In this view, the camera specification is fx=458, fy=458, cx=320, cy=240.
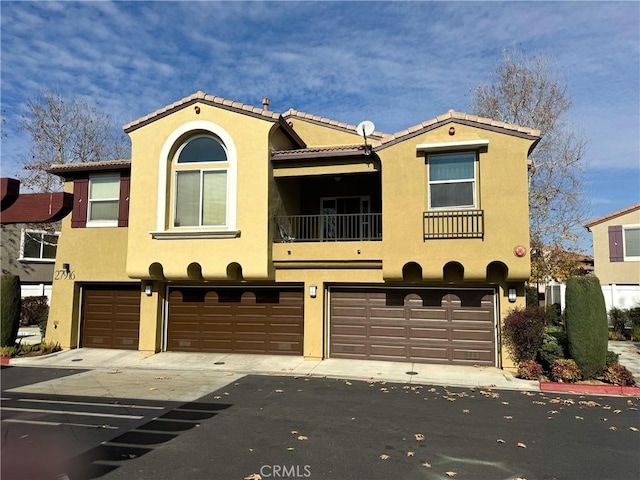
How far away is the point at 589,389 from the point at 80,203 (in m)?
15.9

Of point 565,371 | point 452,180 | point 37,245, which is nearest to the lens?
point 565,371

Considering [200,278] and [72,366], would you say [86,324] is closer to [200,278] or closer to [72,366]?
[72,366]

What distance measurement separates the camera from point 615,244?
22453 millimetres

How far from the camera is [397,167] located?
1272 centimetres

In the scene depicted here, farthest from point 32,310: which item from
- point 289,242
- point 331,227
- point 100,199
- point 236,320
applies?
point 331,227

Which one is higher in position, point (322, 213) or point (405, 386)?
point (322, 213)

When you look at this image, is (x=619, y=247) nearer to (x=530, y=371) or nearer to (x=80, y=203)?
(x=530, y=371)

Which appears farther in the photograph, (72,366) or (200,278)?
(200,278)

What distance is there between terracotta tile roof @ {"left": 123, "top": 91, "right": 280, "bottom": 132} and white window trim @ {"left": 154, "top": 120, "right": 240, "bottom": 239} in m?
0.66

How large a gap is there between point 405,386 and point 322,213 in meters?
7.48

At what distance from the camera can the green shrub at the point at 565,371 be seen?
10.5m

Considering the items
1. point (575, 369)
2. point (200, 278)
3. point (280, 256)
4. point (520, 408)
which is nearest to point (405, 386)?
point (520, 408)

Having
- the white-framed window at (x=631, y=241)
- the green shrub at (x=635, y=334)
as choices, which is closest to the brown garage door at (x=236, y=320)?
the green shrub at (x=635, y=334)

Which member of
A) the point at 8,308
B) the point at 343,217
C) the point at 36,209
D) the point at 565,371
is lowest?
the point at 565,371
